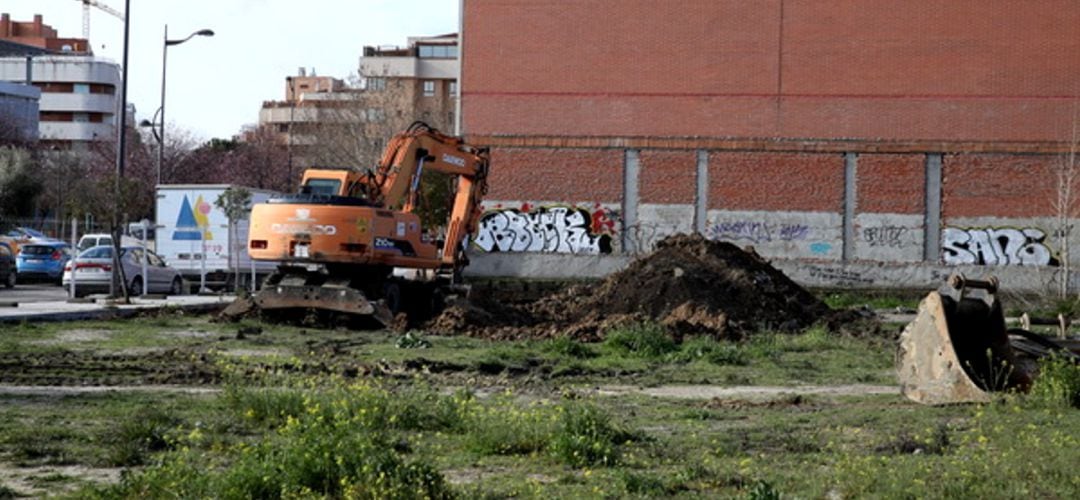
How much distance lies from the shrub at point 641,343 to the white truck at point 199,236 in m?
24.8

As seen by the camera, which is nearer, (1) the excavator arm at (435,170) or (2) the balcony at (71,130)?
(1) the excavator arm at (435,170)

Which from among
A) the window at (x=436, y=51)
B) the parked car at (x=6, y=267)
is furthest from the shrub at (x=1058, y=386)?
the window at (x=436, y=51)

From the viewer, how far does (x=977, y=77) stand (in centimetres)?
4984

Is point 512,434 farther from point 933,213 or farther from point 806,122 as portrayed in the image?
point 806,122

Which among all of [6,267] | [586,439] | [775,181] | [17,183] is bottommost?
[586,439]

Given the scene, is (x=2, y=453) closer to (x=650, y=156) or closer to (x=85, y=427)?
(x=85, y=427)

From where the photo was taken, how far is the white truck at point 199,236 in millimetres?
46531

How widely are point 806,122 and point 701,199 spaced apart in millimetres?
4296

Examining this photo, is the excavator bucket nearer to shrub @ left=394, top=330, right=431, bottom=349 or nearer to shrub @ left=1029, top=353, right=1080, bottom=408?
shrub @ left=1029, top=353, right=1080, bottom=408

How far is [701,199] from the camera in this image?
5066cm

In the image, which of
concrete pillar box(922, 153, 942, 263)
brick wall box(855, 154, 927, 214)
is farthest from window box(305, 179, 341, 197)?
concrete pillar box(922, 153, 942, 263)

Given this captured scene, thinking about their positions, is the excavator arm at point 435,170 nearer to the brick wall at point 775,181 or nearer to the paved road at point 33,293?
the paved road at point 33,293

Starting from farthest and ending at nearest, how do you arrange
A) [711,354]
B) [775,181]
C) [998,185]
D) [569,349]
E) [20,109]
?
[20,109] < [775,181] < [998,185] < [569,349] < [711,354]

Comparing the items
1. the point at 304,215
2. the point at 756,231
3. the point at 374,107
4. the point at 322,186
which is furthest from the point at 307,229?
the point at 374,107
